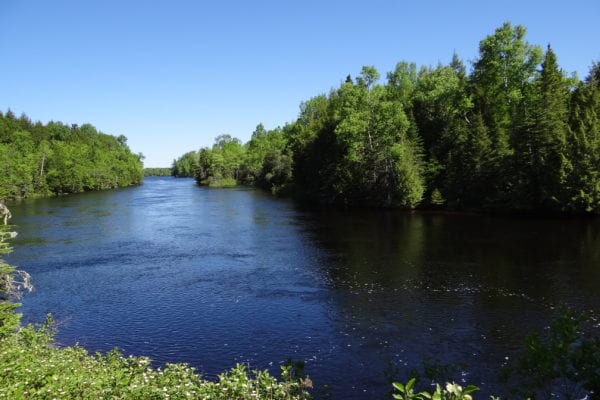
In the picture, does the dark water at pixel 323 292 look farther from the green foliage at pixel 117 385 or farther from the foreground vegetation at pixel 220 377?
the foreground vegetation at pixel 220 377

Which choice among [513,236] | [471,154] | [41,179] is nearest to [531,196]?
[471,154]

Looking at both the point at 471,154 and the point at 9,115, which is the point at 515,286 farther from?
the point at 9,115

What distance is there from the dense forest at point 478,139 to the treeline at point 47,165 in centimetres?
5834

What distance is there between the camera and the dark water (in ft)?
56.5

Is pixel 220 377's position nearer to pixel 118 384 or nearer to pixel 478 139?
pixel 118 384

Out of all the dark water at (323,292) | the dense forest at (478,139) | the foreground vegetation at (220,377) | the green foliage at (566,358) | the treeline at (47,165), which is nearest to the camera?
the green foliage at (566,358)

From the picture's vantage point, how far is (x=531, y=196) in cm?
5234

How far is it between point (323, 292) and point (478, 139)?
41.1 metres

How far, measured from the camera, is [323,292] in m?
25.1

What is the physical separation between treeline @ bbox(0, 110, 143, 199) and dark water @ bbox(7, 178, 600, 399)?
54781 millimetres

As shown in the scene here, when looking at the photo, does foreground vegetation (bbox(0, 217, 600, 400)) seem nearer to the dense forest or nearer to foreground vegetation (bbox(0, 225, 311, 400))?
foreground vegetation (bbox(0, 225, 311, 400))

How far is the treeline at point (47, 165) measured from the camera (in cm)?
9356

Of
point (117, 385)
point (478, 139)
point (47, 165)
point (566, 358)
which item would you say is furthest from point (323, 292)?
point (47, 165)

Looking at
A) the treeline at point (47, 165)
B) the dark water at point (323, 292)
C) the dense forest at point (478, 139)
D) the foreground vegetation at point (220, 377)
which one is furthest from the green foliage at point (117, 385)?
the treeline at point (47, 165)
